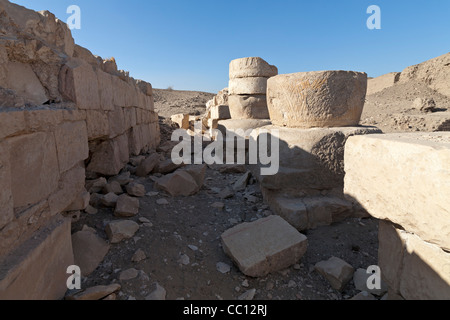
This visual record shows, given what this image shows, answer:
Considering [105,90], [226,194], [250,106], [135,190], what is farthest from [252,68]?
[135,190]

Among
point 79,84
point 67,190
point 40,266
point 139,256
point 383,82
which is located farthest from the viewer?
point 383,82

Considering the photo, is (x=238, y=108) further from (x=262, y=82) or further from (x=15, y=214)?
(x=15, y=214)

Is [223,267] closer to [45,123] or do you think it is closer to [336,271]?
[336,271]

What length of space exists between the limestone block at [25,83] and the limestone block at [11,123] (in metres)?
0.70

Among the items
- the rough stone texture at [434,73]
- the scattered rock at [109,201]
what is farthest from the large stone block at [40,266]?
the rough stone texture at [434,73]

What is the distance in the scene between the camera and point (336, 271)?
2.14 metres

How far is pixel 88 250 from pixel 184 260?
0.81m

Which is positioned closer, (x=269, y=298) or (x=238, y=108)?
(x=269, y=298)

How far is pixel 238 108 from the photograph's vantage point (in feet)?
19.7

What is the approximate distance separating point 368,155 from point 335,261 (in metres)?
1.17

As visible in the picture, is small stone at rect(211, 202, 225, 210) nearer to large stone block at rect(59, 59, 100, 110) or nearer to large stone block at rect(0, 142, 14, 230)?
large stone block at rect(59, 59, 100, 110)

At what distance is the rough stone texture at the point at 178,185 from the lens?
3.59m
